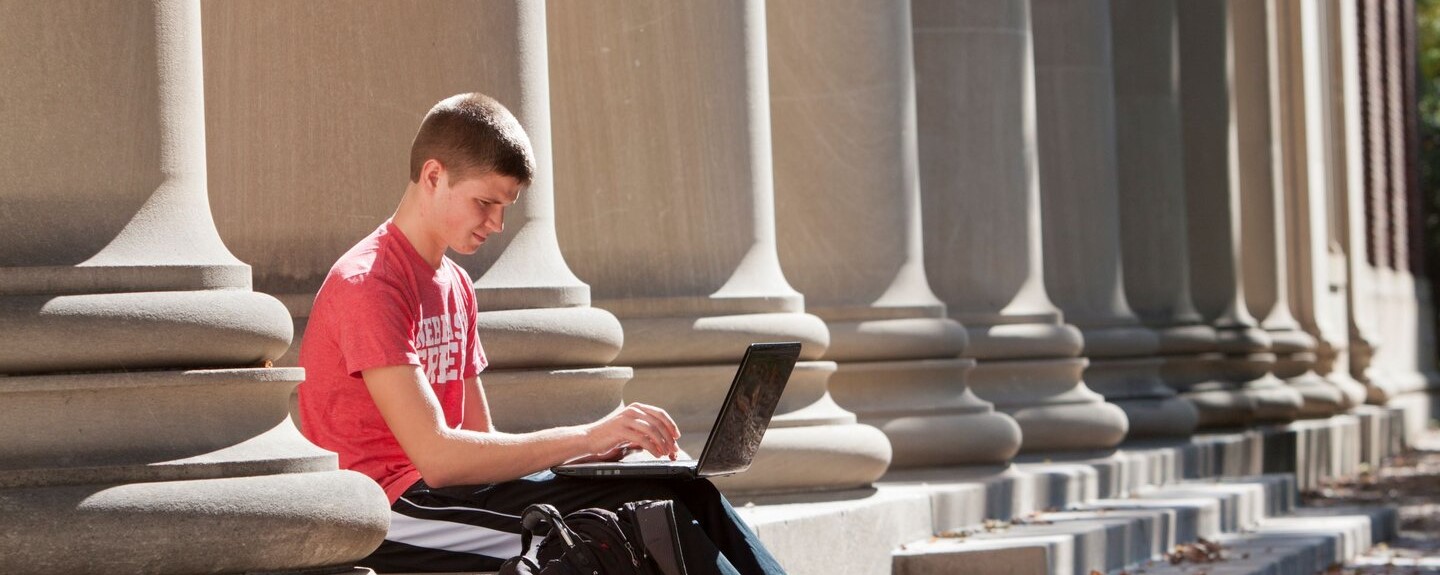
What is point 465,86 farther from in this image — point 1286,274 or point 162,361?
point 1286,274

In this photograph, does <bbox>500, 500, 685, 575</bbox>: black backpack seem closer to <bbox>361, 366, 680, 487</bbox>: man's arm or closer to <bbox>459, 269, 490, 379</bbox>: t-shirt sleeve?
<bbox>361, 366, 680, 487</bbox>: man's arm

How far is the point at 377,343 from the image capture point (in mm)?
8320

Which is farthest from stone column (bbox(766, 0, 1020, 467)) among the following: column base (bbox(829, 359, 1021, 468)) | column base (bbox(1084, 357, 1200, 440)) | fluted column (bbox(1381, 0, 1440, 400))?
fluted column (bbox(1381, 0, 1440, 400))

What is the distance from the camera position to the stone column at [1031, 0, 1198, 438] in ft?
87.6

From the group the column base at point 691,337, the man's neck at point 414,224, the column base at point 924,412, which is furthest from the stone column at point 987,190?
the man's neck at point 414,224

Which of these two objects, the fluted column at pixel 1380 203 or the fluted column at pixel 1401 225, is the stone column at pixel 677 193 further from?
the fluted column at pixel 1401 225

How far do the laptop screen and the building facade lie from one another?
1.39 meters

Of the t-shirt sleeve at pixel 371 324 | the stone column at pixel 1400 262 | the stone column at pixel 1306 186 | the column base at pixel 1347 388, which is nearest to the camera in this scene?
the t-shirt sleeve at pixel 371 324

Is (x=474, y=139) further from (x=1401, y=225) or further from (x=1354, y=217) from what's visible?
(x=1401, y=225)

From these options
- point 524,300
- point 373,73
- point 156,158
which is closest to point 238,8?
point 373,73

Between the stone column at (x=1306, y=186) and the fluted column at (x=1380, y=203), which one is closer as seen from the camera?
the stone column at (x=1306, y=186)

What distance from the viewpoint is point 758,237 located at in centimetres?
1537

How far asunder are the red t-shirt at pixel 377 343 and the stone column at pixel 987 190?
13.4 metres

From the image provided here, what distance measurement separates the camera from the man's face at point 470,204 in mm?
8617
